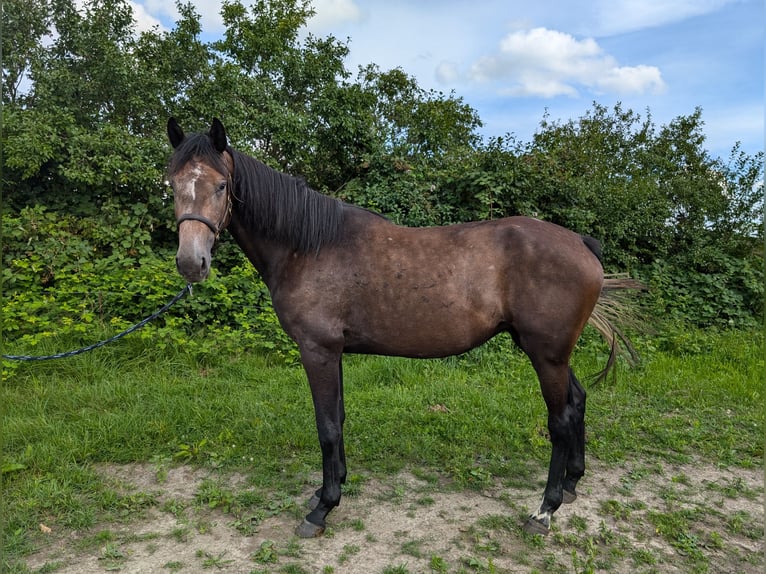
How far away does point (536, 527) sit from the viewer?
102 inches

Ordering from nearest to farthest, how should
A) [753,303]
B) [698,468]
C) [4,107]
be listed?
[698,468] → [4,107] → [753,303]

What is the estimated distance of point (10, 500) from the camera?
2779 mm

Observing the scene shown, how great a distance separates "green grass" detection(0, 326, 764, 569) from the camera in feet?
9.88

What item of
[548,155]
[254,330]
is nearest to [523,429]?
[254,330]

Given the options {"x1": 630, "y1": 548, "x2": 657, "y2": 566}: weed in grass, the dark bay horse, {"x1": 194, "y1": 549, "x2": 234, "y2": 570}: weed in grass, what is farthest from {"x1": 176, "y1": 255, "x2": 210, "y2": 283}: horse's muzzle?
{"x1": 630, "y1": 548, "x2": 657, "y2": 566}: weed in grass

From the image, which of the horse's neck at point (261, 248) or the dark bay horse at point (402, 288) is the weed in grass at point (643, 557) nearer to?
the dark bay horse at point (402, 288)

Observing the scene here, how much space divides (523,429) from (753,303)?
6.32 meters

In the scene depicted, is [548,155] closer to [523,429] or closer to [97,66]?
[523,429]

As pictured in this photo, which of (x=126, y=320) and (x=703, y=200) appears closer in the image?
(x=126, y=320)

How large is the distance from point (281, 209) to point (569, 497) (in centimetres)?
260

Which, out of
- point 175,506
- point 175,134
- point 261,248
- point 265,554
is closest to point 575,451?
point 265,554

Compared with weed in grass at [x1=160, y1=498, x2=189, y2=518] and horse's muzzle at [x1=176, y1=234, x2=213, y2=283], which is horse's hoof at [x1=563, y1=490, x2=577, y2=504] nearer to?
weed in grass at [x1=160, y1=498, x2=189, y2=518]

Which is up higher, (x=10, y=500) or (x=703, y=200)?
(x=703, y=200)

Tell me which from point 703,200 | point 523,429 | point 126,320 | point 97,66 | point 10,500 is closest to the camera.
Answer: point 10,500
